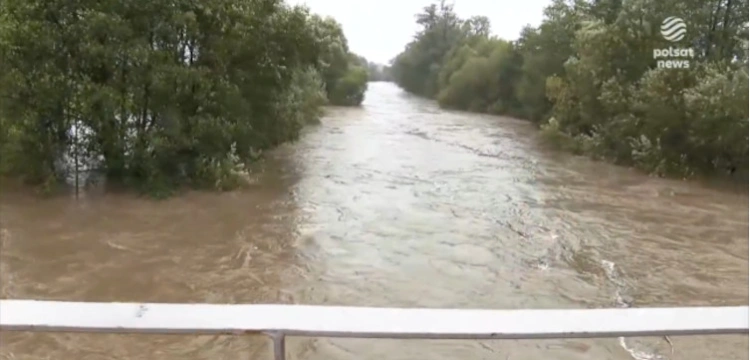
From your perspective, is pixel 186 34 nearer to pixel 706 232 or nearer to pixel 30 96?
pixel 30 96

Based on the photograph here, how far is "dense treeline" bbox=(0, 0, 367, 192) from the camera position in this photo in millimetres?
4930

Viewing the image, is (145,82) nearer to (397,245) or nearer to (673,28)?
(397,245)

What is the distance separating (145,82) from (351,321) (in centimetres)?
502

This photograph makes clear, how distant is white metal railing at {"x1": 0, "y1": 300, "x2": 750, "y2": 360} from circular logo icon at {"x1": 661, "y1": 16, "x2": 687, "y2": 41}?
6750 millimetres

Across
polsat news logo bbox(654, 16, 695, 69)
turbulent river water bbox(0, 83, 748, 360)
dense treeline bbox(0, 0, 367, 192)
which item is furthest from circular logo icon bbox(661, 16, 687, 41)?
dense treeline bbox(0, 0, 367, 192)

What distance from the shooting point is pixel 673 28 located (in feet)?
22.2

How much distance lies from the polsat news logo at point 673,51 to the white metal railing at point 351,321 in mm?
6521

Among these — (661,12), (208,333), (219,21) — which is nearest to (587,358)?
(208,333)

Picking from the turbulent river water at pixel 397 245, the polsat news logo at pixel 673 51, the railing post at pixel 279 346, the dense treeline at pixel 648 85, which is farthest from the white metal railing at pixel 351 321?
the polsat news logo at pixel 673 51

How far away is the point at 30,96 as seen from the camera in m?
5.01

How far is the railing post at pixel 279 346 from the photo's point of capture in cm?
65

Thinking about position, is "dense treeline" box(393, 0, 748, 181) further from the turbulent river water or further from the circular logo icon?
the turbulent river water

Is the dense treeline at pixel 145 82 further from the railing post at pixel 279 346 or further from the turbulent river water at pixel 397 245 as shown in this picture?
the railing post at pixel 279 346

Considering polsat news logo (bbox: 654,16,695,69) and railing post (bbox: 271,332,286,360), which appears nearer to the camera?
railing post (bbox: 271,332,286,360)
